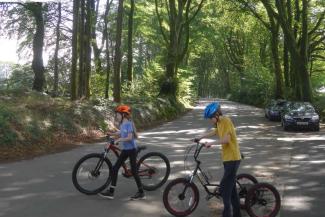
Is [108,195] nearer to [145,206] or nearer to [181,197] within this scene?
[145,206]

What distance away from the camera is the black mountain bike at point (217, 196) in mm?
7797

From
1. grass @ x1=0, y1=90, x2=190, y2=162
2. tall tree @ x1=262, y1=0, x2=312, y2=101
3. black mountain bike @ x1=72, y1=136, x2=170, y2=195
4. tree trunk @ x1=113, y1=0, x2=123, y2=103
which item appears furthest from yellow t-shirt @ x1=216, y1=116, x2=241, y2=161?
tall tree @ x1=262, y1=0, x2=312, y2=101

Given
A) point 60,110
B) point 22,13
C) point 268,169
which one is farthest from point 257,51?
point 268,169

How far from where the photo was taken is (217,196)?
311 inches

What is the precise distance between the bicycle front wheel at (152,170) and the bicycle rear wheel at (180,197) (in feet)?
7.11

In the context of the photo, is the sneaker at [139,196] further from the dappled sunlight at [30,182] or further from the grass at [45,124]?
the grass at [45,124]

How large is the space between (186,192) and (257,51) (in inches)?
2554

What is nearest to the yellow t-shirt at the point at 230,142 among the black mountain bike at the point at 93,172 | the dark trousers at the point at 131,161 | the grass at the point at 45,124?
the dark trousers at the point at 131,161

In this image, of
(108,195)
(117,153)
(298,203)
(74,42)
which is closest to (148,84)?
(74,42)

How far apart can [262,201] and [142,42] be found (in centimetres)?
5882

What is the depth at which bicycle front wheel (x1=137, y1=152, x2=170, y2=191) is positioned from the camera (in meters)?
10.2

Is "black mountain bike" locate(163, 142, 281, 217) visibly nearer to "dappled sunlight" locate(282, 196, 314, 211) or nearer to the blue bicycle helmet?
the blue bicycle helmet

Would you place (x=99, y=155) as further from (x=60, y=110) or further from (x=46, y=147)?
(x=60, y=110)

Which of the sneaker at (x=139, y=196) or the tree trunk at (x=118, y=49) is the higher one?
the tree trunk at (x=118, y=49)
